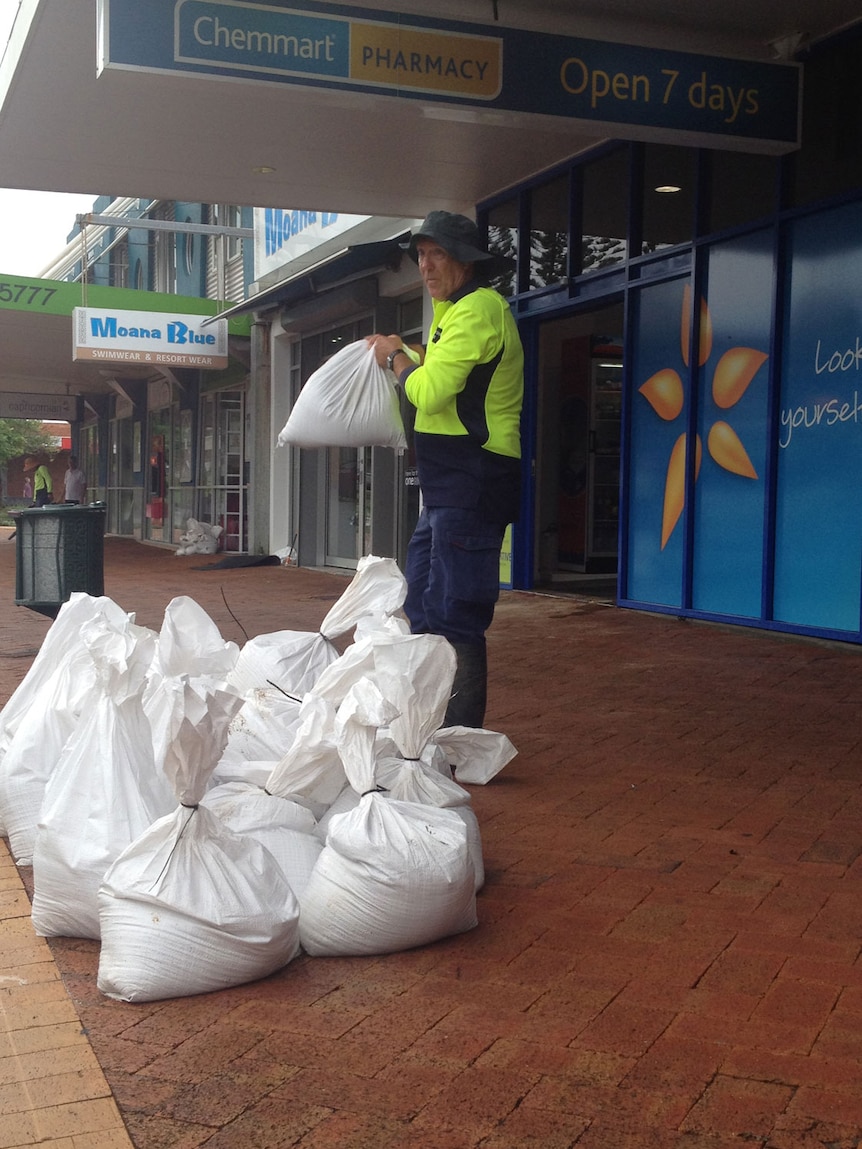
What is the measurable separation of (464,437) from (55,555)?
4.07 m

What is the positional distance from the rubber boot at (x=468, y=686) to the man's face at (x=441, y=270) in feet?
4.26

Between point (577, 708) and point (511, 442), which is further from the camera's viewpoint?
point (577, 708)

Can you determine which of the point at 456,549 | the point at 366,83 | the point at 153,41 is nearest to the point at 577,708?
the point at 456,549

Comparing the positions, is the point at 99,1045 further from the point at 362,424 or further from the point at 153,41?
the point at 153,41

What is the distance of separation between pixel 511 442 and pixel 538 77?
3.01 meters

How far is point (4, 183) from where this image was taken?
10258 mm

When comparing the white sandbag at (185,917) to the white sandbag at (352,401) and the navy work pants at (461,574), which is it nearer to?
the navy work pants at (461,574)

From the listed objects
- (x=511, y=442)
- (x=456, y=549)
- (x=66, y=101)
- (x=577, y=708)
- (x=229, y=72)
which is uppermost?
(x=66, y=101)

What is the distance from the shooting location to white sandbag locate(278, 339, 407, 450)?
4.98 m

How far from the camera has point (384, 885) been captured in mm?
2693

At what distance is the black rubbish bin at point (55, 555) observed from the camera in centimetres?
743

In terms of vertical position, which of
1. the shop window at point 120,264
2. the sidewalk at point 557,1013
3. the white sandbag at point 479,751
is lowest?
the sidewalk at point 557,1013

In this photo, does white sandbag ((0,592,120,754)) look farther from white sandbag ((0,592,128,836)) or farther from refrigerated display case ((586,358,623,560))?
refrigerated display case ((586,358,623,560))

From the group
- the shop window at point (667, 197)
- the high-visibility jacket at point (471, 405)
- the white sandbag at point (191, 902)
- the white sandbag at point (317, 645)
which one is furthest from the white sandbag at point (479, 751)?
the shop window at point (667, 197)
